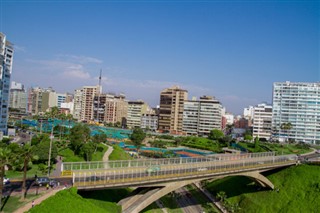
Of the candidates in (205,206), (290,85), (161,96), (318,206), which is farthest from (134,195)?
(161,96)

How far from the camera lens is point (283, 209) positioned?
58.4 metres

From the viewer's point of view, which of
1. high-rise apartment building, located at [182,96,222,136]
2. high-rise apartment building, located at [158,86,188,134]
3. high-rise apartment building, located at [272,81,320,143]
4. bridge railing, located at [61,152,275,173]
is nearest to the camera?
bridge railing, located at [61,152,275,173]

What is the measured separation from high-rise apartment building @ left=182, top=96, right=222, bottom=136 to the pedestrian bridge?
11217 centimetres

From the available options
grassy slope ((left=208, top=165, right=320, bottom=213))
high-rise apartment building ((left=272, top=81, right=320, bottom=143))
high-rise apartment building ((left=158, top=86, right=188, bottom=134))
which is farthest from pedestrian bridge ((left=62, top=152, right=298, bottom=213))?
high-rise apartment building ((left=158, top=86, right=188, bottom=134))

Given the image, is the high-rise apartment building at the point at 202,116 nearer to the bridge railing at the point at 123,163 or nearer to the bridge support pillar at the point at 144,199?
the bridge railing at the point at 123,163

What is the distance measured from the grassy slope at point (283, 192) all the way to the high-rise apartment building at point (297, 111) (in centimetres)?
7848

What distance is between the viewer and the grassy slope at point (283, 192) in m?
58.7

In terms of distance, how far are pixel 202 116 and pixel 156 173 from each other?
130 meters

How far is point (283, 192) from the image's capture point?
63156 mm

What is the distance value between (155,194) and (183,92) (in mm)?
140104

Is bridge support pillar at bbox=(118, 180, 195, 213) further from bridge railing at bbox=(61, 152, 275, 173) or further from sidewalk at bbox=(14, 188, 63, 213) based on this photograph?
sidewalk at bbox=(14, 188, 63, 213)

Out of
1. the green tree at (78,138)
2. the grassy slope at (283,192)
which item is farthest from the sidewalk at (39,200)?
the grassy slope at (283,192)

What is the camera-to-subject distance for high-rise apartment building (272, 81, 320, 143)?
14388cm

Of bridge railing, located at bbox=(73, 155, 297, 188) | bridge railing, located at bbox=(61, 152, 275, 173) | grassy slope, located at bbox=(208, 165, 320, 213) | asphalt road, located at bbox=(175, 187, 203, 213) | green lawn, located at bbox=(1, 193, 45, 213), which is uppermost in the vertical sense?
bridge railing, located at bbox=(61, 152, 275, 173)
